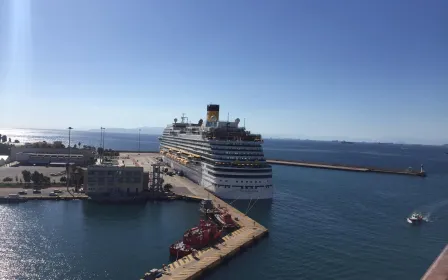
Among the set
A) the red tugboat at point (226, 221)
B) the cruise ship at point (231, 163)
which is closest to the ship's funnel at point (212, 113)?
the cruise ship at point (231, 163)

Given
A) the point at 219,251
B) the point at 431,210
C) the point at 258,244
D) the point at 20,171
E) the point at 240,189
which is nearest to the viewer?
the point at 219,251

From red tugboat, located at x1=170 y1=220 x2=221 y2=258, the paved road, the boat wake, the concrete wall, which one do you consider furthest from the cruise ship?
the paved road

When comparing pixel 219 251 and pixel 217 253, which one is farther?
pixel 219 251

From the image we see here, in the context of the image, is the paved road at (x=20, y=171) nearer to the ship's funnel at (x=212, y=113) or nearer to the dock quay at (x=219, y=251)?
the ship's funnel at (x=212, y=113)

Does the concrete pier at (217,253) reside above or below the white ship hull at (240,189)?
below

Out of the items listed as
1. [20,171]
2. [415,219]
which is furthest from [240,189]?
[20,171]

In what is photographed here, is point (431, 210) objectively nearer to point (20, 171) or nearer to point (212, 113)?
point (212, 113)
